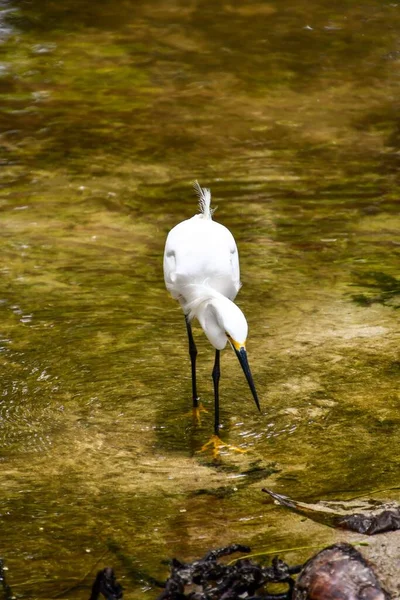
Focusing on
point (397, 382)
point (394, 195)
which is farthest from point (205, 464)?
point (394, 195)

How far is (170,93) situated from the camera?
1046cm

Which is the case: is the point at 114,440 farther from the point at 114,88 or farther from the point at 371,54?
the point at 371,54

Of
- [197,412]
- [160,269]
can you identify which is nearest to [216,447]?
[197,412]

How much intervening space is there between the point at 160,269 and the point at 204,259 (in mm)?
2048

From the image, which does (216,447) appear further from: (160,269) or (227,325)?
(160,269)

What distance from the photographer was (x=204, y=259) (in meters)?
5.14

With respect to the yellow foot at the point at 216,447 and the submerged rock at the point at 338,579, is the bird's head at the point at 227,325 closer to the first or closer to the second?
the yellow foot at the point at 216,447

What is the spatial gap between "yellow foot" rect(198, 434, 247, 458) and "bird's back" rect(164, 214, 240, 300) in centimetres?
74

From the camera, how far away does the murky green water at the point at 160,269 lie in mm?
4438

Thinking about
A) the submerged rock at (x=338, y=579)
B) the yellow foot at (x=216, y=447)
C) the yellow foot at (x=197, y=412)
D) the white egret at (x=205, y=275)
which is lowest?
the yellow foot at (x=197, y=412)

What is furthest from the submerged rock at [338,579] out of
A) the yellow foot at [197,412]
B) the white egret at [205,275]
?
the yellow foot at [197,412]

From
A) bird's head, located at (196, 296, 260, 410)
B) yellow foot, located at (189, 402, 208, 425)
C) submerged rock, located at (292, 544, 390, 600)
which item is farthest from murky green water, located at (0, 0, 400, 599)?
submerged rock, located at (292, 544, 390, 600)

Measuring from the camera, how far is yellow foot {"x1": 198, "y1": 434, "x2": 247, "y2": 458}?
16.1ft

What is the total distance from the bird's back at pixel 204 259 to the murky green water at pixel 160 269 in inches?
24.5
